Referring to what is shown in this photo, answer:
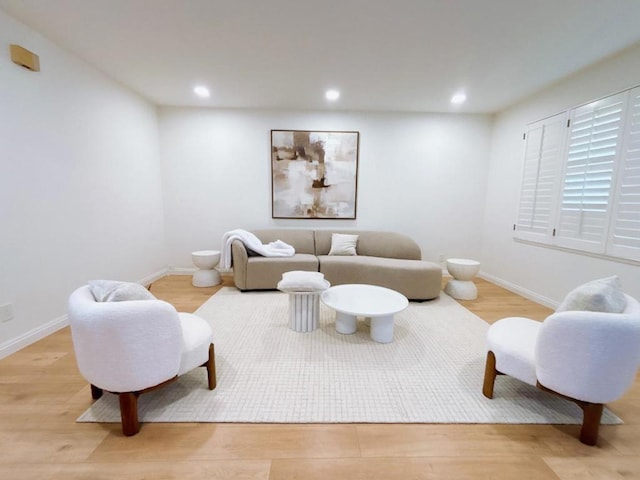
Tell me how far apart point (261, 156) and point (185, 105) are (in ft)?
4.25

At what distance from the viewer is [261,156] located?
4.05 metres

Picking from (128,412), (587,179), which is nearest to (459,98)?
(587,179)

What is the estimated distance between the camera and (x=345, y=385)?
172 centimetres

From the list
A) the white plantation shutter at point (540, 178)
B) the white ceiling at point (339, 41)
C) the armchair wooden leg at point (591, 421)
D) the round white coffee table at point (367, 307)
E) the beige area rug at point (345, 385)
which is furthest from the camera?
the white plantation shutter at point (540, 178)

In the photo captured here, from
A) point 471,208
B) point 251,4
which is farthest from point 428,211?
point 251,4

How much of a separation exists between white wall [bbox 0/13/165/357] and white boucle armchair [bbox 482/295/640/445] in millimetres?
3603

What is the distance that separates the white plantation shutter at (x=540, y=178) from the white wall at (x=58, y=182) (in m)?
5.09

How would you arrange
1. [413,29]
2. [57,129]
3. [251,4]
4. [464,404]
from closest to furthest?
1. [464,404]
2. [251,4]
3. [413,29]
4. [57,129]

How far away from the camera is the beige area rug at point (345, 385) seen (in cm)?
149

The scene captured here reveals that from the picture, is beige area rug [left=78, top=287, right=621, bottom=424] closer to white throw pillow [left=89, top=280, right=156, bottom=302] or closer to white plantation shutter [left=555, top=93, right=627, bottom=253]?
white throw pillow [left=89, top=280, right=156, bottom=302]

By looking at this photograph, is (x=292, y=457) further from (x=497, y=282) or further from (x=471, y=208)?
(x=471, y=208)

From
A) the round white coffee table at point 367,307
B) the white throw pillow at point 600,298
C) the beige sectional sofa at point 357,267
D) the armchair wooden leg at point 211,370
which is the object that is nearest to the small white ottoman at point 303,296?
the round white coffee table at point 367,307

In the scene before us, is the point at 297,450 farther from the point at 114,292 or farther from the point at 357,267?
the point at 357,267

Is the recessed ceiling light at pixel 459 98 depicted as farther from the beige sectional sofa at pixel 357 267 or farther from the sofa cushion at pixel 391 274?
the sofa cushion at pixel 391 274
